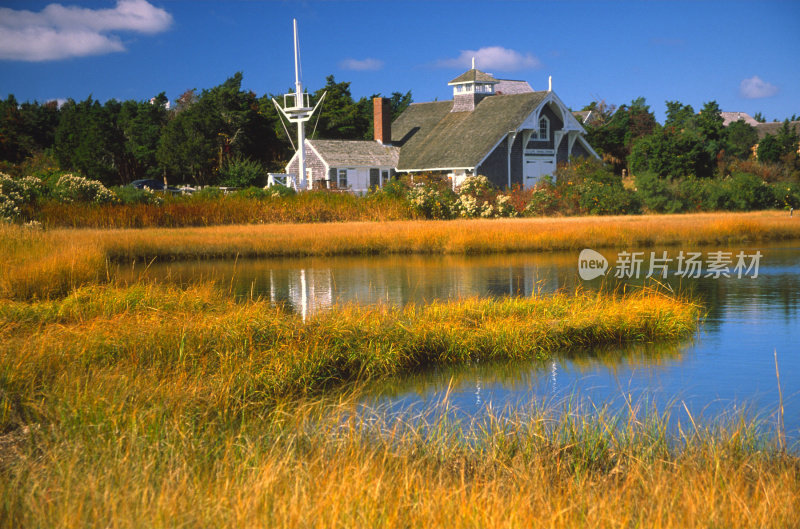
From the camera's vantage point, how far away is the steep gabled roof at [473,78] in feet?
153

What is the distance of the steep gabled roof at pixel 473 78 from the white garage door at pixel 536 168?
21.6 ft

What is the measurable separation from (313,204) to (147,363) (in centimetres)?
2456

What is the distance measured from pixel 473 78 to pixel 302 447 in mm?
42961

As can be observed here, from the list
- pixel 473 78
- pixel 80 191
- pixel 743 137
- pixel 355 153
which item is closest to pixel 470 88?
pixel 473 78

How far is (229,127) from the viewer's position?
53062 millimetres

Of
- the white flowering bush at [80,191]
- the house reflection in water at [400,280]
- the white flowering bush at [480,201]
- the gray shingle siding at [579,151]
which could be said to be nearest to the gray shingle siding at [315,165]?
the white flowering bush at [480,201]

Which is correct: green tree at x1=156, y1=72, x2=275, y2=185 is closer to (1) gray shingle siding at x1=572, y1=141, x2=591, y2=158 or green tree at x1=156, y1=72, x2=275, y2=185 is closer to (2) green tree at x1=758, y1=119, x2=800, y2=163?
(1) gray shingle siding at x1=572, y1=141, x2=591, y2=158

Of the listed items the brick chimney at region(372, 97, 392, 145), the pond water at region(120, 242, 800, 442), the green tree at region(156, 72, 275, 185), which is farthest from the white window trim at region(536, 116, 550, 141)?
the pond water at region(120, 242, 800, 442)

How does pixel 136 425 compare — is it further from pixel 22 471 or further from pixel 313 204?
pixel 313 204

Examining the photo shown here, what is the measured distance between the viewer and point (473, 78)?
4666 cm

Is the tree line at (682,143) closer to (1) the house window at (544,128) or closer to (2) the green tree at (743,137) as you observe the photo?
(2) the green tree at (743,137)

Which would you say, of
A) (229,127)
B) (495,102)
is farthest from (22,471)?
(229,127)

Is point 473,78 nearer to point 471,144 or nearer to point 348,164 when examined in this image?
point 471,144

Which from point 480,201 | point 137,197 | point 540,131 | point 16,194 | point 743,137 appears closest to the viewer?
point 16,194
